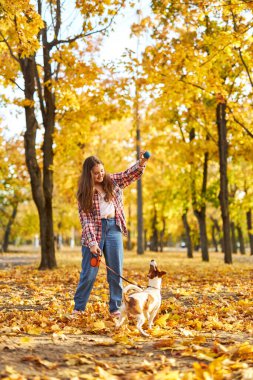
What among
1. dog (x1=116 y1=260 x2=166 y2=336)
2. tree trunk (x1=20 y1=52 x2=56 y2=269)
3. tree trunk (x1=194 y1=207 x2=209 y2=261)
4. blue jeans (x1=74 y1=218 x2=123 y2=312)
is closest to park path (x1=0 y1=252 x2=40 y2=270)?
tree trunk (x1=20 y1=52 x2=56 y2=269)

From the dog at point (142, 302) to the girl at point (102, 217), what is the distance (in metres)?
0.84

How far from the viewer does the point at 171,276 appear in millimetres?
12914

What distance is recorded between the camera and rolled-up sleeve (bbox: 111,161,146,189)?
20.9 ft

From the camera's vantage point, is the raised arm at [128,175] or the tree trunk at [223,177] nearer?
the raised arm at [128,175]

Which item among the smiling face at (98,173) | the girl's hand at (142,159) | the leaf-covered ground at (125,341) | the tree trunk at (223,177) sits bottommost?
the leaf-covered ground at (125,341)

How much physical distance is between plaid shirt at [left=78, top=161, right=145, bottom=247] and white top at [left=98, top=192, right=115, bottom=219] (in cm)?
4

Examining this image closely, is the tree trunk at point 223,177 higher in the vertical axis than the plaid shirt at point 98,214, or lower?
higher

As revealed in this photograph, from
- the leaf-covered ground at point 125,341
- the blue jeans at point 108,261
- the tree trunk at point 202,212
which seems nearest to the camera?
the leaf-covered ground at point 125,341

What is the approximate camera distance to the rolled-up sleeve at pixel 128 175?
6383mm

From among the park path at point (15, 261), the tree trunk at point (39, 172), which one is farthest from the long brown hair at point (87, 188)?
the park path at point (15, 261)

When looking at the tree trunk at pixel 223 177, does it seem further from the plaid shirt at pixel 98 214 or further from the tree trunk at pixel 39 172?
the plaid shirt at pixel 98 214

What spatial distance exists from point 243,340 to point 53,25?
12.3 m

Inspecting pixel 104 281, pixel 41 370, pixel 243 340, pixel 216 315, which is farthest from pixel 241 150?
pixel 41 370

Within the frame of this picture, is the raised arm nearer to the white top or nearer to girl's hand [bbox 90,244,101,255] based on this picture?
the white top
